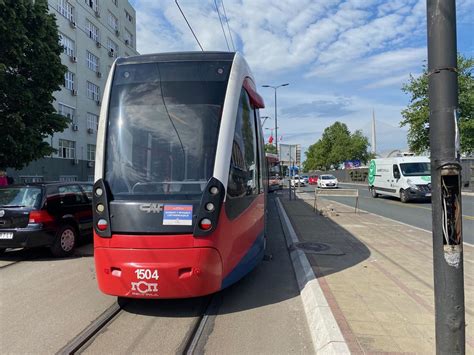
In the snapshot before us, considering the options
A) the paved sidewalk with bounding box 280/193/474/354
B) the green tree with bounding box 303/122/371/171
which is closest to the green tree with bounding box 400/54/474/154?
the paved sidewalk with bounding box 280/193/474/354

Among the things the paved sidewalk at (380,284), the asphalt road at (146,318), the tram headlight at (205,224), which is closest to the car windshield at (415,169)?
the paved sidewalk at (380,284)

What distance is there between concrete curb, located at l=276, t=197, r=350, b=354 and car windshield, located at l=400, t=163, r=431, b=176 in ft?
56.2

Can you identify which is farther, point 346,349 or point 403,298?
point 403,298

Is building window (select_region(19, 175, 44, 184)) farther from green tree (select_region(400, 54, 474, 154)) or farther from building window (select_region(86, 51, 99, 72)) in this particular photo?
green tree (select_region(400, 54, 474, 154))

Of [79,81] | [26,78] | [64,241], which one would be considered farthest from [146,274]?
[79,81]

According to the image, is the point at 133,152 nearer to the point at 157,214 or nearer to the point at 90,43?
the point at 157,214

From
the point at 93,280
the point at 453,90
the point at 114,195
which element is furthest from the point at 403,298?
the point at 93,280

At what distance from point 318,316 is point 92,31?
122ft

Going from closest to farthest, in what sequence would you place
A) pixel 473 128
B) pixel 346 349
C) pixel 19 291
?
pixel 346 349
pixel 19 291
pixel 473 128

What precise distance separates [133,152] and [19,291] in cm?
288

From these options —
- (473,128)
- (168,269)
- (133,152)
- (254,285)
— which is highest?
(473,128)

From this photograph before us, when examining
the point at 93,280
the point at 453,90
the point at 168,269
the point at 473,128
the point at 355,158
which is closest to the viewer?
the point at 453,90

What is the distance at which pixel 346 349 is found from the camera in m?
3.61

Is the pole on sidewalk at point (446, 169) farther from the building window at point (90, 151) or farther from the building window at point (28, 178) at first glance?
the building window at point (90, 151)
